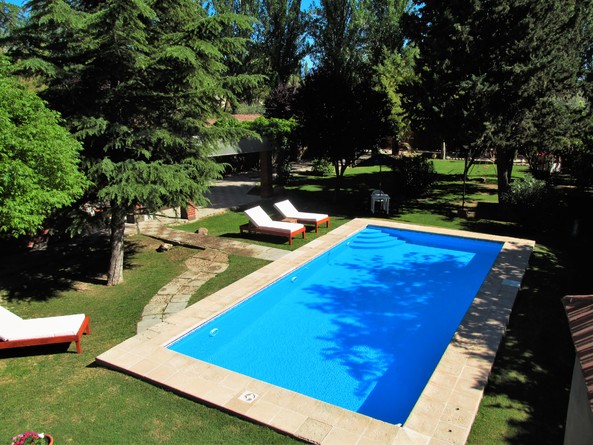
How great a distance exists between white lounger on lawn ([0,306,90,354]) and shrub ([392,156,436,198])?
1789 centimetres

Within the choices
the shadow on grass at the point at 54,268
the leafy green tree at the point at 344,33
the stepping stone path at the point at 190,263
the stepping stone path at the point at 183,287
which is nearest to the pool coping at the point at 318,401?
the stepping stone path at the point at 183,287

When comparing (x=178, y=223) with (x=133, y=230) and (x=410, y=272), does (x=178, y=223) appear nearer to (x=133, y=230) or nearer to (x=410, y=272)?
(x=133, y=230)

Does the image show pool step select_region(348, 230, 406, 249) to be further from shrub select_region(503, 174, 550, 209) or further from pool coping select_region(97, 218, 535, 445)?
pool coping select_region(97, 218, 535, 445)

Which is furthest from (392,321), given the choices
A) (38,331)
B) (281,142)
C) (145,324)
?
(281,142)

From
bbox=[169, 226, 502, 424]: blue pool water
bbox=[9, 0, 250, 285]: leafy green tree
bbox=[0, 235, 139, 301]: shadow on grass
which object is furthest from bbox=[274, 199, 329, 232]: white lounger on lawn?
bbox=[9, 0, 250, 285]: leafy green tree

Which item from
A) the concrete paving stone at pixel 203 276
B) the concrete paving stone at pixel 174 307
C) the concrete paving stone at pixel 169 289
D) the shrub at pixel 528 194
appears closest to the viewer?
the concrete paving stone at pixel 174 307

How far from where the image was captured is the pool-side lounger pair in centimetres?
1543

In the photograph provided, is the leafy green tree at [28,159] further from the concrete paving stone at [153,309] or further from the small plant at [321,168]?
the small plant at [321,168]

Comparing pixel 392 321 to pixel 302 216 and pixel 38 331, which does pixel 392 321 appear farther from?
pixel 302 216

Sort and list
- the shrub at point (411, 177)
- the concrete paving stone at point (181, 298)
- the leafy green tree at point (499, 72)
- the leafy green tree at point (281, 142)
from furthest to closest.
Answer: the leafy green tree at point (281, 142) → the shrub at point (411, 177) → the leafy green tree at point (499, 72) → the concrete paving stone at point (181, 298)

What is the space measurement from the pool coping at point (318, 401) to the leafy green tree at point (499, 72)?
30.1 feet

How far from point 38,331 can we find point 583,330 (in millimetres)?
8506

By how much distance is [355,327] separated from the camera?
394 inches

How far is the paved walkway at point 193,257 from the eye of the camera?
10086 mm
